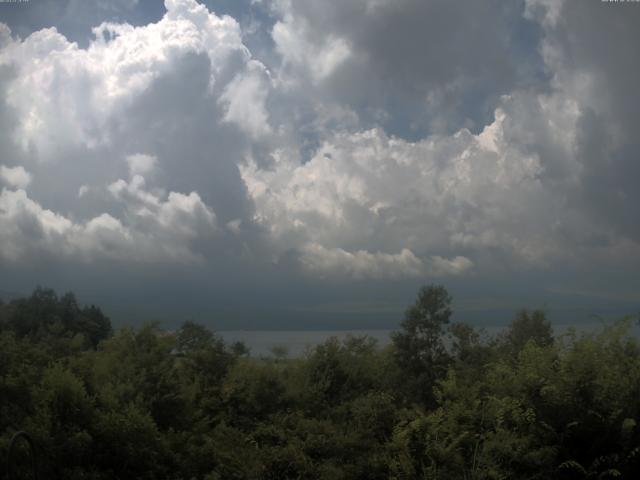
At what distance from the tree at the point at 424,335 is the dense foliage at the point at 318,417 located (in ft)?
7.03

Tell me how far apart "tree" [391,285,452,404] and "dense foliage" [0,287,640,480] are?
2.14m

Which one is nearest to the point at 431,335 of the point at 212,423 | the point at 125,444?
the point at 212,423

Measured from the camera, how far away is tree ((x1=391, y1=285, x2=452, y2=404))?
87.5 feet

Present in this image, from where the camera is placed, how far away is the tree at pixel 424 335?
87.5 ft

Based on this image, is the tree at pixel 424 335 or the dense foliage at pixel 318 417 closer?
the dense foliage at pixel 318 417

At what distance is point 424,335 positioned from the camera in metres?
27.2

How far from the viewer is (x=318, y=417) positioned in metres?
21.8

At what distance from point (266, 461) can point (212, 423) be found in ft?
20.3

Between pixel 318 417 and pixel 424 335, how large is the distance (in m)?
7.61

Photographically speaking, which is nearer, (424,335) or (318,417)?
(318,417)

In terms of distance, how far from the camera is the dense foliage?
12859 mm

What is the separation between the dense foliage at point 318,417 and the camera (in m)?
12.9

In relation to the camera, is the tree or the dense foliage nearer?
the dense foliage

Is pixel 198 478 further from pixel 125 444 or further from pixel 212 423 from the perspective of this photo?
pixel 212 423
